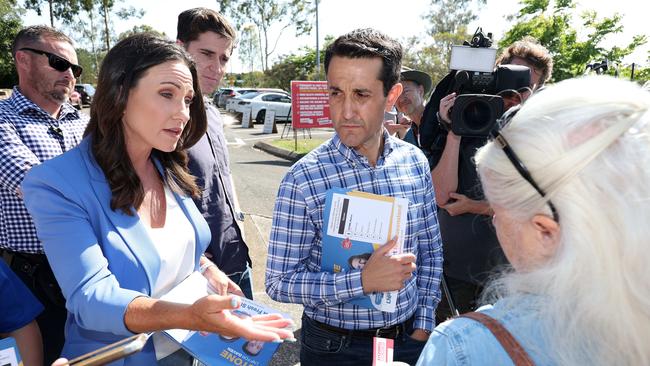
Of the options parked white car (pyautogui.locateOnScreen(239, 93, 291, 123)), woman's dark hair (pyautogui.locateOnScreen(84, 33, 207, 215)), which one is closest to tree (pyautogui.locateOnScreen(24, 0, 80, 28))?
parked white car (pyautogui.locateOnScreen(239, 93, 291, 123))

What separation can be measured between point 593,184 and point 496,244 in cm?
163

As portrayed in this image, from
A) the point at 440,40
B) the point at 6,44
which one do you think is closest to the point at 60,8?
the point at 6,44

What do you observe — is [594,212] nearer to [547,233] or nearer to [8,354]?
[547,233]

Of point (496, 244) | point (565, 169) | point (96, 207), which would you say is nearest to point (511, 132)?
point (565, 169)

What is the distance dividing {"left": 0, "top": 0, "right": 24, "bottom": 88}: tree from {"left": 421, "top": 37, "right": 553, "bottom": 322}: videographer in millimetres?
28624

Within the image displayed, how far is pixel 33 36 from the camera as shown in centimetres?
260

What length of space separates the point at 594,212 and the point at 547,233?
0.39 ft

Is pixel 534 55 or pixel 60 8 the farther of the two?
pixel 60 8

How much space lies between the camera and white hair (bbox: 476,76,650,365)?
767mm

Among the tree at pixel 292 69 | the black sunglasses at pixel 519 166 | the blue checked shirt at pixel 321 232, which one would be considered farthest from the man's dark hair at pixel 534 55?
the tree at pixel 292 69

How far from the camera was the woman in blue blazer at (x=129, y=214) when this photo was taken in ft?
4.00

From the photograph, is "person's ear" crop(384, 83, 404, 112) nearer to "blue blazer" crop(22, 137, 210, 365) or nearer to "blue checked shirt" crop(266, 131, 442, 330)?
"blue checked shirt" crop(266, 131, 442, 330)

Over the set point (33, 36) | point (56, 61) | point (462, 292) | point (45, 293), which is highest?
point (33, 36)

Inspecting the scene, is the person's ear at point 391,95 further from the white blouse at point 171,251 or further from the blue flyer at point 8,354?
the blue flyer at point 8,354
